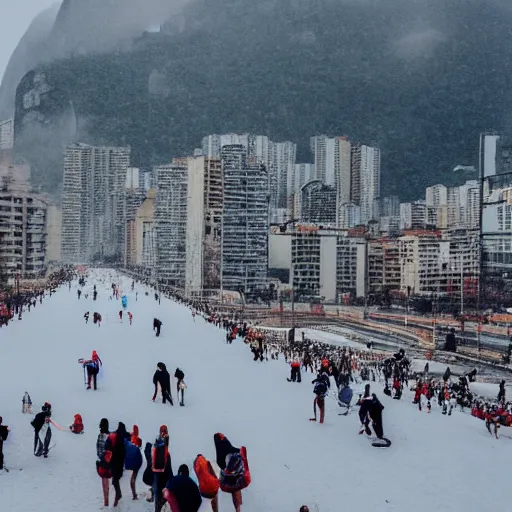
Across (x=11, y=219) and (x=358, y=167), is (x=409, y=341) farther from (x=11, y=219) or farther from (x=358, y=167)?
(x=358, y=167)

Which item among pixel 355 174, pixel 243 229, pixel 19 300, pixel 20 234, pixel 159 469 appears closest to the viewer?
pixel 159 469

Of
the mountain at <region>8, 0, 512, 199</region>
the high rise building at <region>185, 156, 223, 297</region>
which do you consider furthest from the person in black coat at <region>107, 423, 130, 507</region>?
the mountain at <region>8, 0, 512, 199</region>

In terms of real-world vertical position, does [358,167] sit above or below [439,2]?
below

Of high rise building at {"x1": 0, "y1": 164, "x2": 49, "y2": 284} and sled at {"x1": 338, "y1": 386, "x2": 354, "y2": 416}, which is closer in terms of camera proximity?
sled at {"x1": 338, "y1": 386, "x2": 354, "y2": 416}

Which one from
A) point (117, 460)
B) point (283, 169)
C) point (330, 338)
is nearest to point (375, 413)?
point (117, 460)

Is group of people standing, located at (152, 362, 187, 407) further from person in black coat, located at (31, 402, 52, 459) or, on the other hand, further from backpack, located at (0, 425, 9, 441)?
backpack, located at (0, 425, 9, 441)

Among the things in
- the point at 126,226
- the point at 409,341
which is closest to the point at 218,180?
the point at 126,226

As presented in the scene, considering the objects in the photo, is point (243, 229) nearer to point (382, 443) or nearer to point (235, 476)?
point (382, 443)
